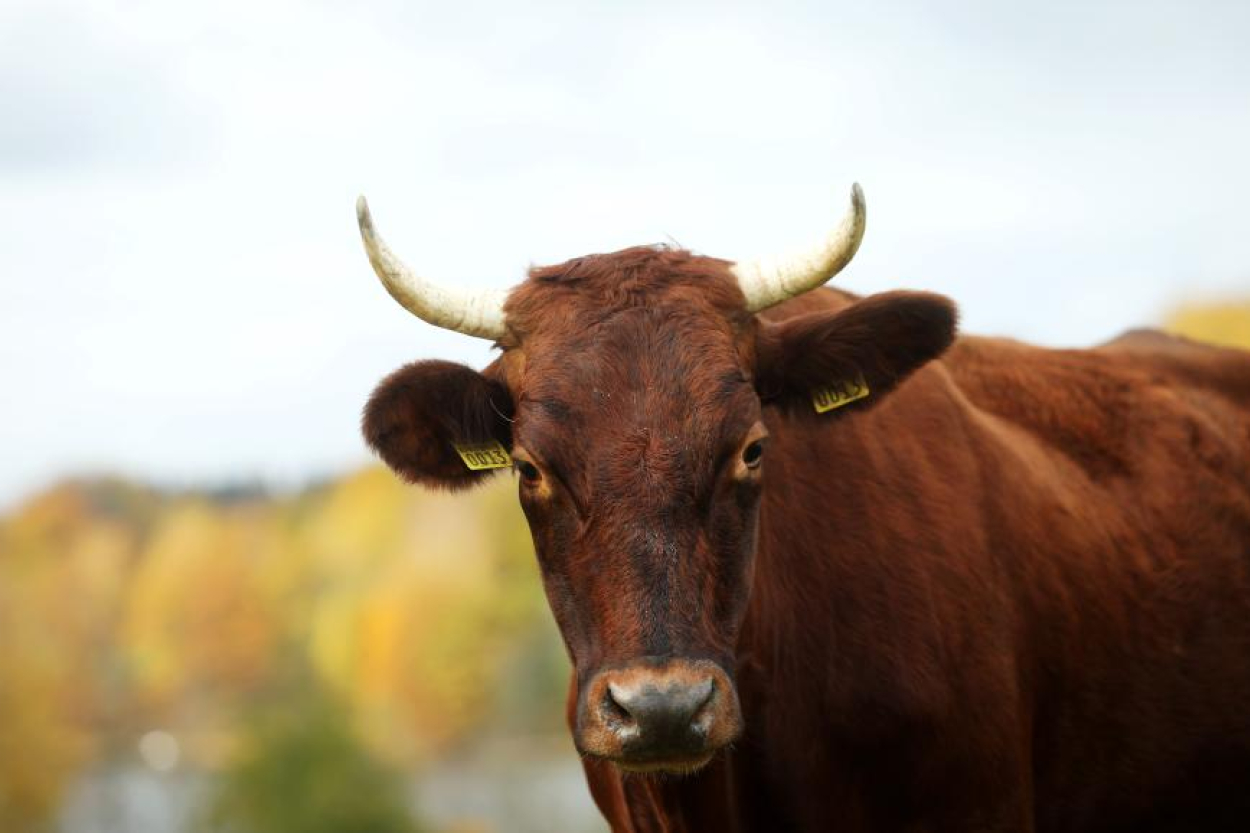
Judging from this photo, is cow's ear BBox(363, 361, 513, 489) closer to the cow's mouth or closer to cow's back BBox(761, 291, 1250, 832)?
cow's back BBox(761, 291, 1250, 832)

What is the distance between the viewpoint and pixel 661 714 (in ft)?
19.0

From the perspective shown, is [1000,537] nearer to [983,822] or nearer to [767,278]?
[983,822]

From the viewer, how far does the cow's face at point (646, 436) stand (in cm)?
595

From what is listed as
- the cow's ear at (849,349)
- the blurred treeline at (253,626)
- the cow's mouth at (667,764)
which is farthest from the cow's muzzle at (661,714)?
the blurred treeline at (253,626)

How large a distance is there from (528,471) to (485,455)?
73 cm

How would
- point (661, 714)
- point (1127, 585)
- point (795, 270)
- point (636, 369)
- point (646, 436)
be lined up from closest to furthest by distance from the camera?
1. point (661, 714)
2. point (646, 436)
3. point (636, 369)
4. point (795, 270)
5. point (1127, 585)

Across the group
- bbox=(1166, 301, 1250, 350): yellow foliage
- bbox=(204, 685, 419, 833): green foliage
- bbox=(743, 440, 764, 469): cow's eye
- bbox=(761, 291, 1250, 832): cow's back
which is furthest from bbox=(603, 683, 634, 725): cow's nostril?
bbox=(204, 685, 419, 833): green foliage

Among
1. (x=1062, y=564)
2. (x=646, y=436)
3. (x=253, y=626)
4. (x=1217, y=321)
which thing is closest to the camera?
(x=646, y=436)

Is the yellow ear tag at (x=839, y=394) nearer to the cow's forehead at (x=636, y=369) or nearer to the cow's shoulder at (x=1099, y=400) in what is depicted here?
the cow's forehead at (x=636, y=369)

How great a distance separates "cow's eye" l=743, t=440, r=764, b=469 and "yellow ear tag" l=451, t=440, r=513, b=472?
43.2 inches

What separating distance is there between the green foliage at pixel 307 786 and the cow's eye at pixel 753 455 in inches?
1933

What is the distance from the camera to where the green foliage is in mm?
54428

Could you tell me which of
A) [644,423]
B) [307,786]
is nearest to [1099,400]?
[644,423]

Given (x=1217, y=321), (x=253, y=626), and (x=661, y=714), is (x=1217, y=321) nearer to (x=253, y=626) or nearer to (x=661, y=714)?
(x=661, y=714)
